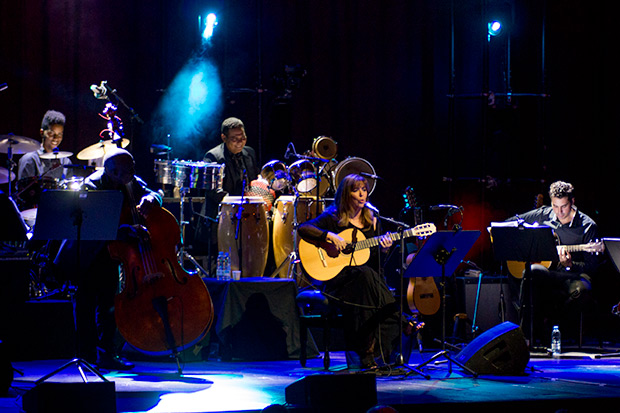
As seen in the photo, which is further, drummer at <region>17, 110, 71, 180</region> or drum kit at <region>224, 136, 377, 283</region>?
drum kit at <region>224, 136, 377, 283</region>

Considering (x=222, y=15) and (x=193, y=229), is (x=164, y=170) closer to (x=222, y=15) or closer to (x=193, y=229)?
(x=193, y=229)

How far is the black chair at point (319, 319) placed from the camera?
21.7 feet

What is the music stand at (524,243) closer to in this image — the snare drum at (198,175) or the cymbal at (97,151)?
the snare drum at (198,175)

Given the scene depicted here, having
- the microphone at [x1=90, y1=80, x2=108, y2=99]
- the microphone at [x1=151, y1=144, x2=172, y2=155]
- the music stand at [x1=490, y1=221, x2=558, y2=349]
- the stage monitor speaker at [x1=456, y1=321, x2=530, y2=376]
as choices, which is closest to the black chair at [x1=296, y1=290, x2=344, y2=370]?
the stage monitor speaker at [x1=456, y1=321, x2=530, y2=376]

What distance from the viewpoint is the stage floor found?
507cm

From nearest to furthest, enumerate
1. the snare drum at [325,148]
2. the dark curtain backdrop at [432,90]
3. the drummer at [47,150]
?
the drummer at [47,150], the snare drum at [325,148], the dark curtain backdrop at [432,90]

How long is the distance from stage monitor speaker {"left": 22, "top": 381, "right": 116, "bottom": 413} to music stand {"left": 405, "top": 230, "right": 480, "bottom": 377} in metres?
2.69

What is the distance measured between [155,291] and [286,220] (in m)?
2.94

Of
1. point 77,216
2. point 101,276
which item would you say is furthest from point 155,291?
point 77,216

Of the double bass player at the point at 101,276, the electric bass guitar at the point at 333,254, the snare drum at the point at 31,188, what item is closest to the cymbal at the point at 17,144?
the snare drum at the point at 31,188

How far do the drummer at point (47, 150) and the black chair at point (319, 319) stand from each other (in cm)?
314

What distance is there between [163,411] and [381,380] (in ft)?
6.24

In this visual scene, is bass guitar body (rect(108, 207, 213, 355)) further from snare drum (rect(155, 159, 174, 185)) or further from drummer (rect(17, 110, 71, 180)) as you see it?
drummer (rect(17, 110, 71, 180))

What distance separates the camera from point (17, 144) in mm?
7566
